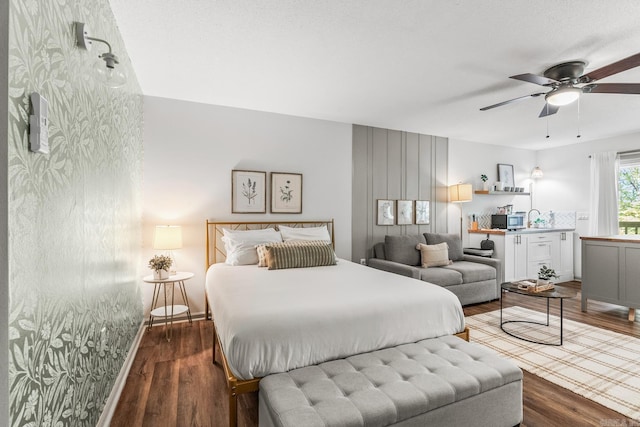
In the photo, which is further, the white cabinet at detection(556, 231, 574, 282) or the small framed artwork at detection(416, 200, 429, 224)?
the white cabinet at detection(556, 231, 574, 282)

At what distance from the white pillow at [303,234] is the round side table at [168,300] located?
1178 mm

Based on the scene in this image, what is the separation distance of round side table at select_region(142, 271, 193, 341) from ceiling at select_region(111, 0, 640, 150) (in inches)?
81.0

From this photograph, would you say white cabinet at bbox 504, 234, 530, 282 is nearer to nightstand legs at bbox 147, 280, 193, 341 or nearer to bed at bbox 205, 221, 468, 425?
bed at bbox 205, 221, 468, 425

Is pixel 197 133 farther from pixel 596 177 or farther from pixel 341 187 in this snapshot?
pixel 596 177

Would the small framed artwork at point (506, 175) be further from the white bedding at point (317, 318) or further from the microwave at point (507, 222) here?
the white bedding at point (317, 318)

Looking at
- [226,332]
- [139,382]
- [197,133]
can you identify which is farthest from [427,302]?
[197,133]

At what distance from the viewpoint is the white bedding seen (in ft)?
5.80

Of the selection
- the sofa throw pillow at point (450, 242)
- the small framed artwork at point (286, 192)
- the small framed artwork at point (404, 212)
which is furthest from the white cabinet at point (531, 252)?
the small framed artwork at point (286, 192)

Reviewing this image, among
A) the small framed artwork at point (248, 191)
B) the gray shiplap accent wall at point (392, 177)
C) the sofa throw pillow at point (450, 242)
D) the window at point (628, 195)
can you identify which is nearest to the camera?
the small framed artwork at point (248, 191)

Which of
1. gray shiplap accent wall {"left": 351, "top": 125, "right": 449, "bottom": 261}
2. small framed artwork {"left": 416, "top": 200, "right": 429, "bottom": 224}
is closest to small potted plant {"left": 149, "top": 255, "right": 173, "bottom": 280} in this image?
gray shiplap accent wall {"left": 351, "top": 125, "right": 449, "bottom": 261}

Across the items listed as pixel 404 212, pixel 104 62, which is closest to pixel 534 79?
pixel 404 212

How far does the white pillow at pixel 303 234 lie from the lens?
389cm

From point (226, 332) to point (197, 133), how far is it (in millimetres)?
2757

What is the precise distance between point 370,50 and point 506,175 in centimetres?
500
